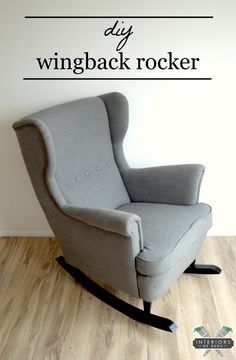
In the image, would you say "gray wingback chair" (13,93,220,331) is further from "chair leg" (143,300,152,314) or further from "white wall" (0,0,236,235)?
"white wall" (0,0,236,235)

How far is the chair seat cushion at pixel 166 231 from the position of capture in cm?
165

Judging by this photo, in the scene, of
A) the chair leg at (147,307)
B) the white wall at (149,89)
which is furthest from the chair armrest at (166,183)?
the chair leg at (147,307)

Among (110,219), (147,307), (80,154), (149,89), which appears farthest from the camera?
(149,89)

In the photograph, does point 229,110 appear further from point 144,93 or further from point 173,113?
point 144,93

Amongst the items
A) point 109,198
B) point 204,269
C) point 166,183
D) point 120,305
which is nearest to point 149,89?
point 166,183

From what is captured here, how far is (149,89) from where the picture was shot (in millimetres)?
2295

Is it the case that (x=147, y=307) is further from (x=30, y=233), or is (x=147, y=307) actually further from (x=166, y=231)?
(x=30, y=233)

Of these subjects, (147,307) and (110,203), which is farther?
(110,203)

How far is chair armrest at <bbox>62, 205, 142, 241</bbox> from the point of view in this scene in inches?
62.6

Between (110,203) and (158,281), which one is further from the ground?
(110,203)

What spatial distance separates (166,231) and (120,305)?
454 millimetres

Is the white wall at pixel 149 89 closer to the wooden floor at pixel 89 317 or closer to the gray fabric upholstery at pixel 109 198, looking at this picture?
the gray fabric upholstery at pixel 109 198

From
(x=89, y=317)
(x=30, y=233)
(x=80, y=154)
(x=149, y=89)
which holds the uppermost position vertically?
(x=149, y=89)

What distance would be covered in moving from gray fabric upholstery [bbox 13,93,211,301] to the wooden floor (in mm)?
190
